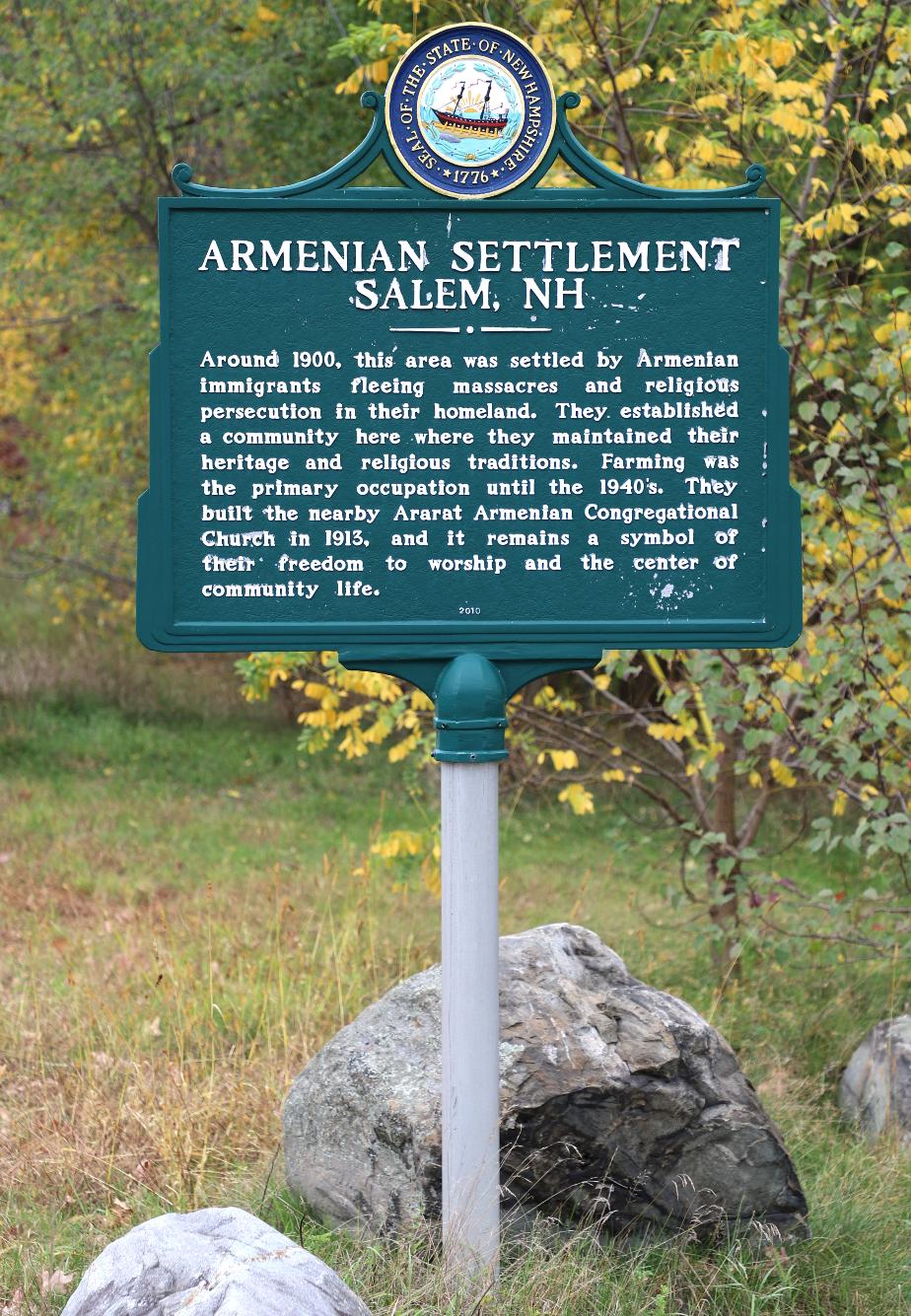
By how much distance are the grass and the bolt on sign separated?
1704 millimetres

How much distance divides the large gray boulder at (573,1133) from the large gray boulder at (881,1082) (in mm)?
1120

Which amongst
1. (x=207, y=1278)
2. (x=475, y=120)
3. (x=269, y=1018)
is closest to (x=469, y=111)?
(x=475, y=120)

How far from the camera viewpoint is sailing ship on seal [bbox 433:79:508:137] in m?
3.59

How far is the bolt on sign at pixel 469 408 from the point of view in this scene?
3.63 meters

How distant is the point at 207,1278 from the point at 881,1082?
3.05 m

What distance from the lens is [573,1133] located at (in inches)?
162

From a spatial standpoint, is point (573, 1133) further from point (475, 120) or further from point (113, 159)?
point (113, 159)

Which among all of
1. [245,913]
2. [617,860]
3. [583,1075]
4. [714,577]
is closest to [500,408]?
[714,577]

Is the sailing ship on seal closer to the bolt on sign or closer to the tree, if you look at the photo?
the bolt on sign

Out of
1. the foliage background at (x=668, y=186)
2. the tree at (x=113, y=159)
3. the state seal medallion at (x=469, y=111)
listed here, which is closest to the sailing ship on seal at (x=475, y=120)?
the state seal medallion at (x=469, y=111)

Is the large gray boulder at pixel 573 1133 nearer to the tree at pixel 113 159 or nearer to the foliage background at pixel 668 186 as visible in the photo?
the foliage background at pixel 668 186

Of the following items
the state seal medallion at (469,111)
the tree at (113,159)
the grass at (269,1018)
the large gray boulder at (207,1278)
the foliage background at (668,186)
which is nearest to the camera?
the large gray boulder at (207,1278)

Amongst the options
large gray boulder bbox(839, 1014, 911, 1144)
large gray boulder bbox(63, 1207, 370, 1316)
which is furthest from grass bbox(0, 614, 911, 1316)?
large gray boulder bbox(63, 1207, 370, 1316)

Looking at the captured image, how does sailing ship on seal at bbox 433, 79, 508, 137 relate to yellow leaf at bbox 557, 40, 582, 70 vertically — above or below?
below
